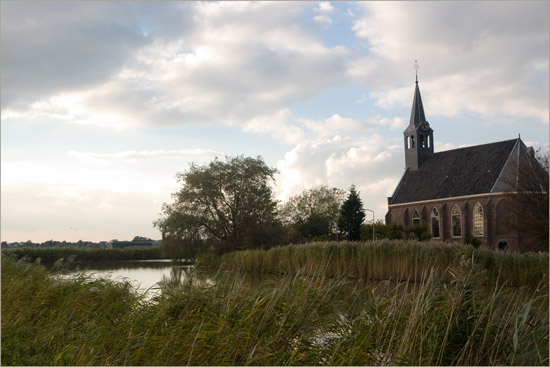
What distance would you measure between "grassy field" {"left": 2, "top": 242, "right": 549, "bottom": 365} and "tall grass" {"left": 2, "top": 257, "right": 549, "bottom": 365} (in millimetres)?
13

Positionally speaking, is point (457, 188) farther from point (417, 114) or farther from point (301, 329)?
point (301, 329)

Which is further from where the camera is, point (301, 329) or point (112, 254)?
point (112, 254)

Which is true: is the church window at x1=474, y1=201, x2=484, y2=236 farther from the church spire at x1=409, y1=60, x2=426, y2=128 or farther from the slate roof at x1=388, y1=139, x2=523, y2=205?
the church spire at x1=409, y1=60, x2=426, y2=128

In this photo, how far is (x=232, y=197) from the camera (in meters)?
37.8

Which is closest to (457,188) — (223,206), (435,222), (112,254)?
(435,222)

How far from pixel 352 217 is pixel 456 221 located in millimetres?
9035

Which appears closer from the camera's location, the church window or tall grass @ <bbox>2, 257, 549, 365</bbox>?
tall grass @ <bbox>2, 257, 549, 365</bbox>

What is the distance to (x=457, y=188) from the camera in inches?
1811

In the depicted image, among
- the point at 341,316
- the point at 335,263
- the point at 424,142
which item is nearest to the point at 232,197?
the point at 335,263

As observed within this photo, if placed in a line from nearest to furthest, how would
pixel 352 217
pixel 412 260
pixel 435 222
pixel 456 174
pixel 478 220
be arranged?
pixel 412 260
pixel 478 220
pixel 352 217
pixel 456 174
pixel 435 222

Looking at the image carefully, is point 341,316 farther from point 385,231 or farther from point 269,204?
point 385,231

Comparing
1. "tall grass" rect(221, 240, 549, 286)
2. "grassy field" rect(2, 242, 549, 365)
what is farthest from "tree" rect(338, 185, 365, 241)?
"grassy field" rect(2, 242, 549, 365)

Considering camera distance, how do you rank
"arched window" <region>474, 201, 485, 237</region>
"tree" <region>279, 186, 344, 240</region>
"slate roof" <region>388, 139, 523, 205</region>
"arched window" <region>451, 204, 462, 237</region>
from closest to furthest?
"arched window" <region>474, 201, 485, 237</region> → "slate roof" <region>388, 139, 523, 205</region> → "arched window" <region>451, 204, 462, 237</region> → "tree" <region>279, 186, 344, 240</region>

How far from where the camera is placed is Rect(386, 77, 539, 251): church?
4175 cm
